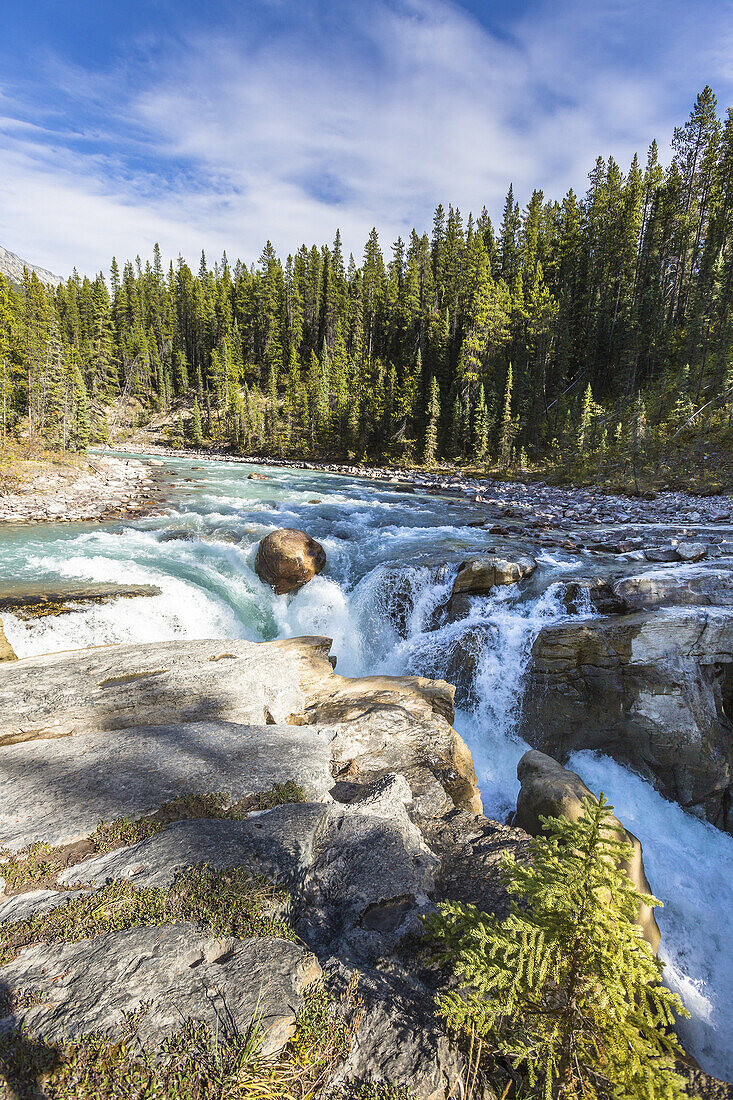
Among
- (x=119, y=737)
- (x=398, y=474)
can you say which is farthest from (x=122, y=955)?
(x=398, y=474)

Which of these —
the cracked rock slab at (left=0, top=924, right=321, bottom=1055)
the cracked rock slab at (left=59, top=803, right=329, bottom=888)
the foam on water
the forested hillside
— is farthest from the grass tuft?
the forested hillside

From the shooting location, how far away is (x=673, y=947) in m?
5.87

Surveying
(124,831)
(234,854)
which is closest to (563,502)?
(234,854)

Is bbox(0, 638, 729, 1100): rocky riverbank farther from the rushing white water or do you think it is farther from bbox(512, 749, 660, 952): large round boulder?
the rushing white water

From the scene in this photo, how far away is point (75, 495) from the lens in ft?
83.0

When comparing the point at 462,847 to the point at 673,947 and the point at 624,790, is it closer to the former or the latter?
the point at 673,947

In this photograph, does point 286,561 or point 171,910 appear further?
point 286,561

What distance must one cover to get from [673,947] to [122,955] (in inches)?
279

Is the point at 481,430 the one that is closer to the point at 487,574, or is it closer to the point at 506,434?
the point at 506,434

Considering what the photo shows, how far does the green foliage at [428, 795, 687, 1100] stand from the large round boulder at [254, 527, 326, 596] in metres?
12.0

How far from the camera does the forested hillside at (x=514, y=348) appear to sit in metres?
34.5

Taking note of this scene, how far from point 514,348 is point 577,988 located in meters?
54.2

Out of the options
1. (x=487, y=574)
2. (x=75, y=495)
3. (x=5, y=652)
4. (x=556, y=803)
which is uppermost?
(x=75, y=495)

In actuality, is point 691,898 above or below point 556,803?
below
